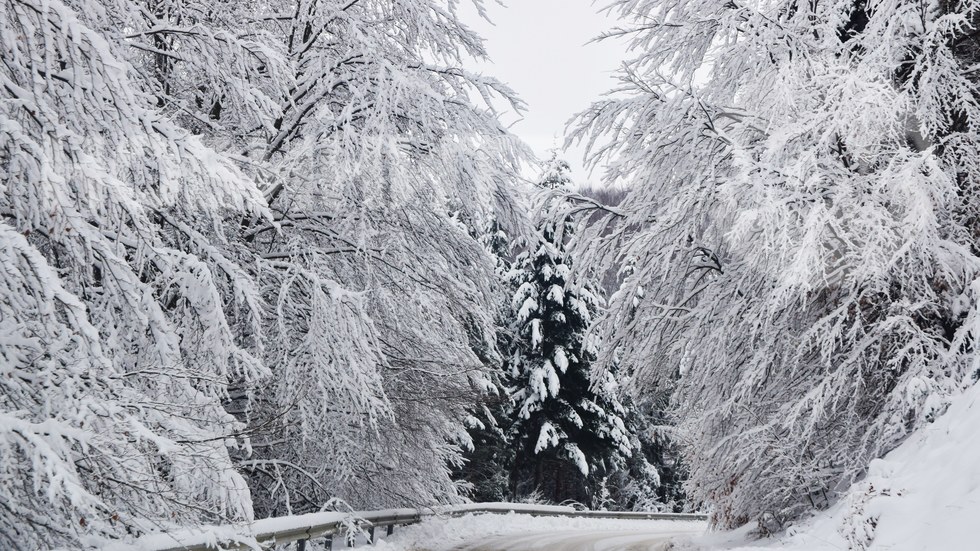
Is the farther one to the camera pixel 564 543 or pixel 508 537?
pixel 508 537

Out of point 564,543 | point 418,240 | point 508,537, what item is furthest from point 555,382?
point 418,240

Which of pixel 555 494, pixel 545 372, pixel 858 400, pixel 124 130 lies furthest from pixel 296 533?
pixel 555 494

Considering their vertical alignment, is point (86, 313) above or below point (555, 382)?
above

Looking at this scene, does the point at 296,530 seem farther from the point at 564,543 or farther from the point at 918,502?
the point at 564,543

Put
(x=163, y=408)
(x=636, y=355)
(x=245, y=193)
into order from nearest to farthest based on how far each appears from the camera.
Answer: (x=163, y=408)
(x=245, y=193)
(x=636, y=355)

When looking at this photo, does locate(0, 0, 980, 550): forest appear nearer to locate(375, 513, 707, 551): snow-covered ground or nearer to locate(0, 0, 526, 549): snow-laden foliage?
locate(0, 0, 526, 549): snow-laden foliage

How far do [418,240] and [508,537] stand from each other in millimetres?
6872

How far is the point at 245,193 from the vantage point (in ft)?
16.1

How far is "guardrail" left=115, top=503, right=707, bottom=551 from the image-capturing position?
4559mm

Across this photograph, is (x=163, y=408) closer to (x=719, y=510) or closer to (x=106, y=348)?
(x=106, y=348)

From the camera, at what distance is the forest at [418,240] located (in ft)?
13.6

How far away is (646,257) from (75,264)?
6569 mm

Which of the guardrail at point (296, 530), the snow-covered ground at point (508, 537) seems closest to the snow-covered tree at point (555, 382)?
the snow-covered ground at point (508, 537)

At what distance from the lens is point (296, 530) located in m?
7.46
